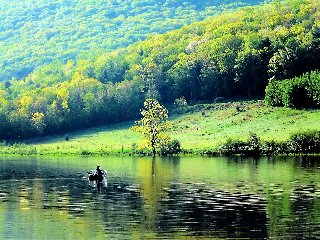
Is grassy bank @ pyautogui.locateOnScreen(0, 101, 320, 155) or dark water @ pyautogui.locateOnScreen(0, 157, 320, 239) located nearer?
dark water @ pyautogui.locateOnScreen(0, 157, 320, 239)

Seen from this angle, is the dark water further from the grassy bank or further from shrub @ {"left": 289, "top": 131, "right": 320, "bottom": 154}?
the grassy bank

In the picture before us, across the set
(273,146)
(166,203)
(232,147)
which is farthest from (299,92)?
(166,203)

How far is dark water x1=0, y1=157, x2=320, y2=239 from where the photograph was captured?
58656mm

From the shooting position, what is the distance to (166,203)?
74625 mm

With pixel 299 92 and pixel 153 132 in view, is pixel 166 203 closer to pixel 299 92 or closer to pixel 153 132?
pixel 153 132

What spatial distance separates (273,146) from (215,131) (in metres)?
30.5

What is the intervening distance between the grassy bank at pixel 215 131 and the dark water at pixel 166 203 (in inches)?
1717

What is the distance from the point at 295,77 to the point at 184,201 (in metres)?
123

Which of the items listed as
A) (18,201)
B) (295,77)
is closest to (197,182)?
(18,201)

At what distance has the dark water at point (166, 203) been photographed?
58.7m

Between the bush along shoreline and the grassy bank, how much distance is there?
11.1ft

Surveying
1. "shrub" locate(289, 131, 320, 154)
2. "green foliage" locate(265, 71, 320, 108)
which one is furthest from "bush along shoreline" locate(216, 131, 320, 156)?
"green foliage" locate(265, 71, 320, 108)

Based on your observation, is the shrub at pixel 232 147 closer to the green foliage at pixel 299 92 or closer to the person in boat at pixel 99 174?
the green foliage at pixel 299 92

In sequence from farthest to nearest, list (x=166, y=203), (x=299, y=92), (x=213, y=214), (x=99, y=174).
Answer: (x=299, y=92)
(x=99, y=174)
(x=166, y=203)
(x=213, y=214)
